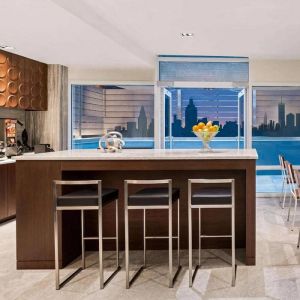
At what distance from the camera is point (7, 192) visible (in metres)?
5.27

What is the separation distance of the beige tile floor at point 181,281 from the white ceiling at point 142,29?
2.50m

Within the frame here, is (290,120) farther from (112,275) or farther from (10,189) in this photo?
(112,275)

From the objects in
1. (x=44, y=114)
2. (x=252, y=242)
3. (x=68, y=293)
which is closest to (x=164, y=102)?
(x=44, y=114)

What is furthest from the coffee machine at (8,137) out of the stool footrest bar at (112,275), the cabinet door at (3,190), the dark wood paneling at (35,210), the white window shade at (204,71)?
the stool footrest bar at (112,275)

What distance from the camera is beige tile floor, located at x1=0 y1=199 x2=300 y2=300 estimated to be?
117 inches

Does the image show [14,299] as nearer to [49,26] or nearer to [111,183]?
[111,183]

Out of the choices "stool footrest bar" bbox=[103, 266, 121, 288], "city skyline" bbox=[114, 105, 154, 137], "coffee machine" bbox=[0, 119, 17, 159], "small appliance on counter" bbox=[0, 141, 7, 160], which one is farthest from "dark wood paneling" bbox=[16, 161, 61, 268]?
"city skyline" bbox=[114, 105, 154, 137]

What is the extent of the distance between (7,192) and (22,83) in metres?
1.78

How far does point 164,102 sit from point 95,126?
1640mm

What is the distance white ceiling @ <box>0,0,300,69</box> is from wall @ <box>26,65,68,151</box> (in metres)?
0.35

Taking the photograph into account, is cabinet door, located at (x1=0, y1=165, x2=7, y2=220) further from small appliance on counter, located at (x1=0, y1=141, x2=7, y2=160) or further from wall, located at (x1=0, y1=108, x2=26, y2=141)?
wall, located at (x1=0, y1=108, x2=26, y2=141)

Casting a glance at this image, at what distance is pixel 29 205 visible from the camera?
11.6ft

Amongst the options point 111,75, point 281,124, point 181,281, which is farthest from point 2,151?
point 281,124

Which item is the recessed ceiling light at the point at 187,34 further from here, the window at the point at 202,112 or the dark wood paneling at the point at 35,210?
the dark wood paneling at the point at 35,210
